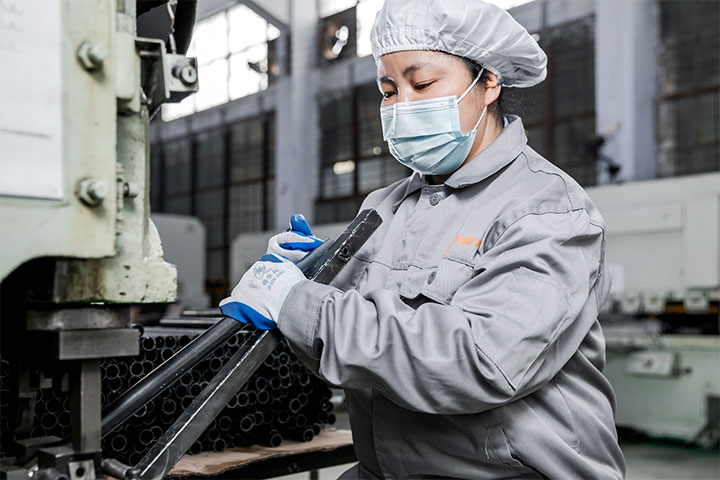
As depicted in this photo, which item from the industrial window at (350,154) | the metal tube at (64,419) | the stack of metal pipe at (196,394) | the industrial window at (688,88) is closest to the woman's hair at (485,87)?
the stack of metal pipe at (196,394)

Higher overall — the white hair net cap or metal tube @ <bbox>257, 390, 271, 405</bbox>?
the white hair net cap

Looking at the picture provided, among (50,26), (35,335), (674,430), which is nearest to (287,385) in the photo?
(35,335)

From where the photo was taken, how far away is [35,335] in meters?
0.81

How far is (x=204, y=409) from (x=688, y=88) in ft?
19.3

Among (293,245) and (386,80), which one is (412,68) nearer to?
(386,80)

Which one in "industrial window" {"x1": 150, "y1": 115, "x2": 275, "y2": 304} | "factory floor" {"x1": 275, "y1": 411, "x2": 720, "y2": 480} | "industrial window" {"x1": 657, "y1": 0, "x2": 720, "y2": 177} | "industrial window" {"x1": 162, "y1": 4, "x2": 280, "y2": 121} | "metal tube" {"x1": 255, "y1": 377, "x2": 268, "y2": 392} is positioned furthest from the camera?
"industrial window" {"x1": 150, "y1": 115, "x2": 275, "y2": 304}

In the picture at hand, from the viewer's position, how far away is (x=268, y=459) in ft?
5.83

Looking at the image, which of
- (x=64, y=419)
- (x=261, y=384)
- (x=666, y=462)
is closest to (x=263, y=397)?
(x=261, y=384)

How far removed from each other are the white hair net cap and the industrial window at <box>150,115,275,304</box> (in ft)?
26.2

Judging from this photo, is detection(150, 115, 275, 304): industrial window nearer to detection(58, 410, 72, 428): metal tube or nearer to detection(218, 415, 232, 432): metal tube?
detection(218, 415, 232, 432): metal tube

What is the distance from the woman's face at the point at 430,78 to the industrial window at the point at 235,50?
7592 millimetres

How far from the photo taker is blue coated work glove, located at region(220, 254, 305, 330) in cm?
107

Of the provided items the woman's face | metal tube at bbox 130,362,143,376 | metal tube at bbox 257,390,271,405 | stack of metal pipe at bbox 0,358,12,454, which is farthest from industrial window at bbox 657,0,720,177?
stack of metal pipe at bbox 0,358,12,454

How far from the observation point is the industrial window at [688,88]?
5.77 meters
